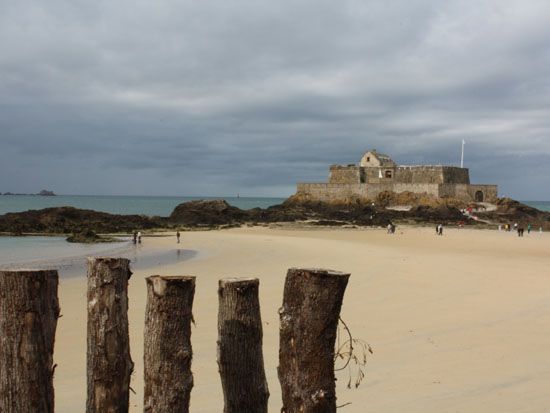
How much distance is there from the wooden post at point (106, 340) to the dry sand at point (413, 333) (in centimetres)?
173

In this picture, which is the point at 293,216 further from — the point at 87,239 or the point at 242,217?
the point at 87,239

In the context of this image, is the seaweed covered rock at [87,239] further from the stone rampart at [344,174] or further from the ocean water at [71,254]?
the stone rampart at [344,174]

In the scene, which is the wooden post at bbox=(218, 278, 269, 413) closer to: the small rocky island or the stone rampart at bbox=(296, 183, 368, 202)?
the small rocky island

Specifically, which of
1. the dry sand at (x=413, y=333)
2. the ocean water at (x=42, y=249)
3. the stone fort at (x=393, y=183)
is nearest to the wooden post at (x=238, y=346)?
the dry sand at (x=413, y=333)

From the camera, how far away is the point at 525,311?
10906 millimetres

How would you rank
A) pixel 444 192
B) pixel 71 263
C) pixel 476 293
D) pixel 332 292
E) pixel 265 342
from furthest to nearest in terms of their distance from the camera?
pixel 444 192 < pixel 71 263 < pixel 476 293 < pixel 265 342 < pixel 332 292

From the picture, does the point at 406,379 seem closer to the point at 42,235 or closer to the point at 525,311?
the point at 525,311

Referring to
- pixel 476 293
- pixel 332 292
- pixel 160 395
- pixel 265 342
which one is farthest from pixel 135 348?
pixel 476 293

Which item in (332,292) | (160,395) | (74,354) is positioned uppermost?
(332,292)

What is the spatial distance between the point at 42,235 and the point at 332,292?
34897mm

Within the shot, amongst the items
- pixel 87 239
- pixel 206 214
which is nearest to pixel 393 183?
pixel 206 214

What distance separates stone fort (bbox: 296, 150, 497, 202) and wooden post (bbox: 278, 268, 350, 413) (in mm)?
60731

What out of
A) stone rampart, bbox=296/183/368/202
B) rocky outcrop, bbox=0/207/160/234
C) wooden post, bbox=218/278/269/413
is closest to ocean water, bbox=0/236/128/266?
rocky outcrop, bbox=0/207/160/234

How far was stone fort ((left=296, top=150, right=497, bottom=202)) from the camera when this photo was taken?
213ft
